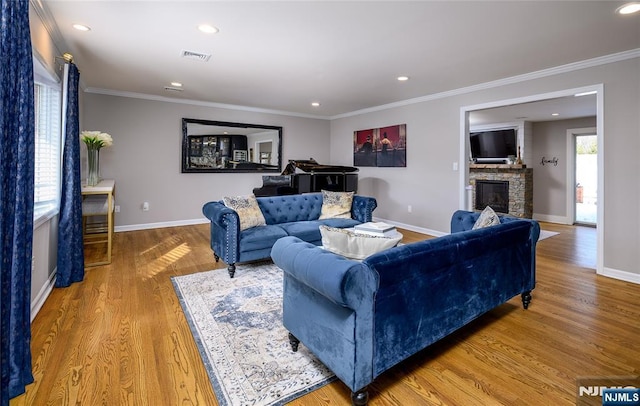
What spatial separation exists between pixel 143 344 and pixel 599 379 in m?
2.79

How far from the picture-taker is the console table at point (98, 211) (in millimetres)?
3725

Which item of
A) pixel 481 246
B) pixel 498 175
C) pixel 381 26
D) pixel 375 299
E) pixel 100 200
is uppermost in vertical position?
pixel 381 26

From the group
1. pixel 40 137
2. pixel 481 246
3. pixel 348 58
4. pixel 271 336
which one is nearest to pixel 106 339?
pixel 271 336

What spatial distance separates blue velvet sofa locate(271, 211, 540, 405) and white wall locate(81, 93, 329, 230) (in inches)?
190

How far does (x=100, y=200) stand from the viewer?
446cm

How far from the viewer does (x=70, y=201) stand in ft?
10.5

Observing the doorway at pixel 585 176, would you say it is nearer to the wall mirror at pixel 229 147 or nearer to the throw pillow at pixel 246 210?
the wall mirror at pixel 229 147

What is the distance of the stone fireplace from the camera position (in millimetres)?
7242

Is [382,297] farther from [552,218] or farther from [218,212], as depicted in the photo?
[552,218]

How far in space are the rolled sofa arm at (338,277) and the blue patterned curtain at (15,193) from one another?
1.33 meters

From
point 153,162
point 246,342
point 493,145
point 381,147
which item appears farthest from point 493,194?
point 153,162

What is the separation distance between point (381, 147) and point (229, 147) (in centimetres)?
307

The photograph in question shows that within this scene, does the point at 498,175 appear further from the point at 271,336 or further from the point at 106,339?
the point at 106,339

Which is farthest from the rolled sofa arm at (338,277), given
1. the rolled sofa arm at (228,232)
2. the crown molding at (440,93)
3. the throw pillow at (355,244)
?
the crown molding at (440,93)
